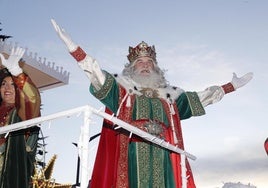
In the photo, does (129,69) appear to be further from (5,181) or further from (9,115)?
(5,181)

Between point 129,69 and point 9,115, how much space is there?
174cm

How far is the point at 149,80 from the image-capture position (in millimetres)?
6047

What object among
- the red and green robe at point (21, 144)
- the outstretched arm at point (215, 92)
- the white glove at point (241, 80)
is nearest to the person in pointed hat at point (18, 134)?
the red and green robe at point (21, 144)

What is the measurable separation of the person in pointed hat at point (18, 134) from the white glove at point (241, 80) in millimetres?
2736

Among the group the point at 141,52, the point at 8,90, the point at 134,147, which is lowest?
the point at 134,147

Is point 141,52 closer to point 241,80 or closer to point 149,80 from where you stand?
point 149,80

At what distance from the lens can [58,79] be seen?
8.50m

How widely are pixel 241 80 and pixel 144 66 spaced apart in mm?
1434

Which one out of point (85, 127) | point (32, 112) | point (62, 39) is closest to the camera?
point (85, 127)

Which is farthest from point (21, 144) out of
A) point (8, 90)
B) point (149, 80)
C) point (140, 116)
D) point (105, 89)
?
point (149, 80)

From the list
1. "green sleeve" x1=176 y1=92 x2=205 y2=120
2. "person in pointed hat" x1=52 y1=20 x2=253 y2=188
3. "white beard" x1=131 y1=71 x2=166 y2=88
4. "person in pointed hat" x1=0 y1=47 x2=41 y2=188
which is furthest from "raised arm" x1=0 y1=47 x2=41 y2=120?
"green sleeve" x1=176 y1=92 x2=205 y2=120

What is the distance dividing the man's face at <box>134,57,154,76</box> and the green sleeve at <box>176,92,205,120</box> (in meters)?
0.57

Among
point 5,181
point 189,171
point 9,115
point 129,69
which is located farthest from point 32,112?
point 189,171

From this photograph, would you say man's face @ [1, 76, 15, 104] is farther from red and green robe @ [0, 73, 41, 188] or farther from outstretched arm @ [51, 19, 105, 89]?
outstretched arm @ [51, 19, 105, 89]
